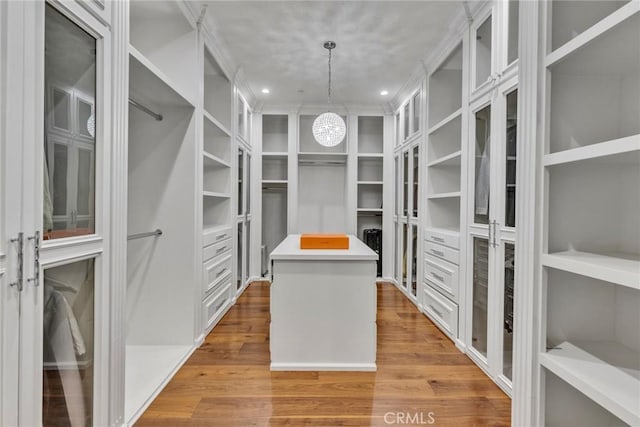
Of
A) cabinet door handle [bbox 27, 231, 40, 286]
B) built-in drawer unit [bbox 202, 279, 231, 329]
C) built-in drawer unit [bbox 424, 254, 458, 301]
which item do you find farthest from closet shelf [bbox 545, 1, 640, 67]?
built-in drawer unit [bbox 202, 279, 231, 329]

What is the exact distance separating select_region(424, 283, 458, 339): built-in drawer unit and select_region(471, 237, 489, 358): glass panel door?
0.26 metres

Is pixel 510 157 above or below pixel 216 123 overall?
below

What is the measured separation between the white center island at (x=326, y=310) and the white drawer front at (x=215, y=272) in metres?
0.93

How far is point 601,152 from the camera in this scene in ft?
2.92

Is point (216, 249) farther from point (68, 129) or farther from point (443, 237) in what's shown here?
point (443, 237)

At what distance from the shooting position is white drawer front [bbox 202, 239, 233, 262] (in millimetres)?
2982

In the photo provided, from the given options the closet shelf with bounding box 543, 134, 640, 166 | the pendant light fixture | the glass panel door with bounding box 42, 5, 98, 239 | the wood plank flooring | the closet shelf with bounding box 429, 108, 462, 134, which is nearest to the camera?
the closet shelf with bounding box 543, 134, 640, 166

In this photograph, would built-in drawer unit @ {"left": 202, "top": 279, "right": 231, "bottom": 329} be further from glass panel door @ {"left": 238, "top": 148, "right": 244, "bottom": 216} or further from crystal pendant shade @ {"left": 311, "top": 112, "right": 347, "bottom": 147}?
crystal pendant shade @ {"left": 311, "top": 112, "right": 347, "bottom": 147}

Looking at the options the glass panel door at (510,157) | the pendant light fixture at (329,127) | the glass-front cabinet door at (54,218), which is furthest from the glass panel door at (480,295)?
the glass-front cabinet door at (54,218)

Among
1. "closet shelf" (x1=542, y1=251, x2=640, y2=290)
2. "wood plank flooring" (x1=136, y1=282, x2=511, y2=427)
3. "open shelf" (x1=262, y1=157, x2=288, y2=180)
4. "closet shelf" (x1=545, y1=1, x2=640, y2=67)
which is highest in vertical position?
"open shelf" (x1=262, y1=157, x2=288, y2=180)

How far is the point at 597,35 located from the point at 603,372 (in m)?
0.97

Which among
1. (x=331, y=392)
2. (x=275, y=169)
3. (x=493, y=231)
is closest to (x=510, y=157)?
(x=493, y=231)

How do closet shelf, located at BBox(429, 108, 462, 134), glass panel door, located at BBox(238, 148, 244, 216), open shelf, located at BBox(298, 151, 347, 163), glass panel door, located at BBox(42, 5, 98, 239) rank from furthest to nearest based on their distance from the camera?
1. open shelf, located at BBox(298, 151, 347, 163)
2. glass panel door, located at BBox(238, 148, 244, 216)
3. closet shelf, located at BBox(429, 108, 462, 134)
4. glass panel door, located at BBox(42, 5, 98, 239)

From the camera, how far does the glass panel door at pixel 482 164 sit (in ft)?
8.11
